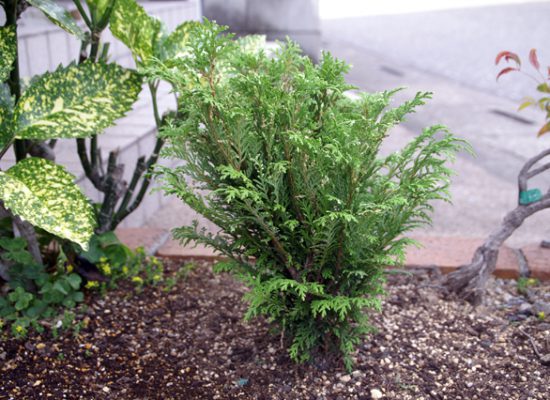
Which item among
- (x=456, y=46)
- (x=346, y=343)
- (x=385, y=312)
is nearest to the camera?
(x=346, y=343)

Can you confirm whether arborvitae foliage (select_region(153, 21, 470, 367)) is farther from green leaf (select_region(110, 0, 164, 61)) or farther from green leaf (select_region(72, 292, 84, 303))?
green leaf (select_region(72, 292, 84, 303))

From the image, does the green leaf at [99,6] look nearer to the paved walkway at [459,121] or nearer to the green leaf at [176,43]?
the green leaf at [176,43]

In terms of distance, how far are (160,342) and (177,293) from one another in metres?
0.36

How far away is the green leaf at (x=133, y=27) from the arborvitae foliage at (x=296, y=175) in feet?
1.29

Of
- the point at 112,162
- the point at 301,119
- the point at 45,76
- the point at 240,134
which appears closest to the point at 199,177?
the point at 240,134

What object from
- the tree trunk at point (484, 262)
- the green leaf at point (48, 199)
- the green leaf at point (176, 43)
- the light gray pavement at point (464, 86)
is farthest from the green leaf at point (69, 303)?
the tree trunk at point (484, 262)

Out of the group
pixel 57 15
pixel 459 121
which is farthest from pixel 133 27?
pixel 459 121

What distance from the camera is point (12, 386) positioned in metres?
2.09

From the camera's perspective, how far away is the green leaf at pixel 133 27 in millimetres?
2271

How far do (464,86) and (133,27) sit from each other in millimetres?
6644

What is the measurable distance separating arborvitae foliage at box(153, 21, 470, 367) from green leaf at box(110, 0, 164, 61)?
39 cm

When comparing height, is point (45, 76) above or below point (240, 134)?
above

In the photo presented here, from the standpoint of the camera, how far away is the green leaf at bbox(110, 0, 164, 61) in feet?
7.45

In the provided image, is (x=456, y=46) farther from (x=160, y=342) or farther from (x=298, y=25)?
(x=160, y=342)
